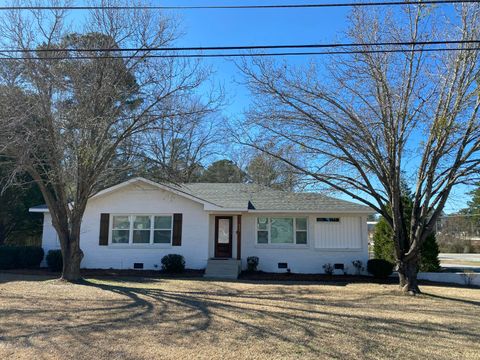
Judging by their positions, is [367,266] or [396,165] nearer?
[396,165]

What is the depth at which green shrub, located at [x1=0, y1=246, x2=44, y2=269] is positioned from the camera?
59.3ft

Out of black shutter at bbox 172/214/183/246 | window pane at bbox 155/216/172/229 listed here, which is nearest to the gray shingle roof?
black shutter at bbox 172/214/183/246

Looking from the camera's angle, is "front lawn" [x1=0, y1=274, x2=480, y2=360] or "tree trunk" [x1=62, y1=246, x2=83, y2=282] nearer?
"front lawn" [x1=0, y1=274, x2=480, y2=360]

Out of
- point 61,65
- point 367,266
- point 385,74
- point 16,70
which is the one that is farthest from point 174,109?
point 367,266

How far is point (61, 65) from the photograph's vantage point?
11414 mm

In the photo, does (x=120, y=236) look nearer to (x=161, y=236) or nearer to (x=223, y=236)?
(x=161, y=236)

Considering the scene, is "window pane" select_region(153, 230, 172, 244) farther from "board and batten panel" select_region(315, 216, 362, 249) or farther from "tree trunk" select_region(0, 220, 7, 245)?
"tree trunk" select_region(0, 220, 7, 245)

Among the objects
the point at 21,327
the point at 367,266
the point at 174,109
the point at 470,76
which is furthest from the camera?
the point at 367,266

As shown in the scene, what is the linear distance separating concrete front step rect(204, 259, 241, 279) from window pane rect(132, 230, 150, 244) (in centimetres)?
325

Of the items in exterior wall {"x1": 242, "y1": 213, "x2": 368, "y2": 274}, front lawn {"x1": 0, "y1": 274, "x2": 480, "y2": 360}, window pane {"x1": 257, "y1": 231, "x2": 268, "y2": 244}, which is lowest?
front lawn {"x1": 0, "y1": 274, "x2": 480, "y2": 360}

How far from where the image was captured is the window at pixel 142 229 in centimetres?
1856

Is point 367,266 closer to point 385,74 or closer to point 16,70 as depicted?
point 385,74

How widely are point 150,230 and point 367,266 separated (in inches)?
389

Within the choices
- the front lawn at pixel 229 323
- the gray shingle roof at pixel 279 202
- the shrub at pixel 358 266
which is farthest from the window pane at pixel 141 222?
the shrub at pixel 358 266
